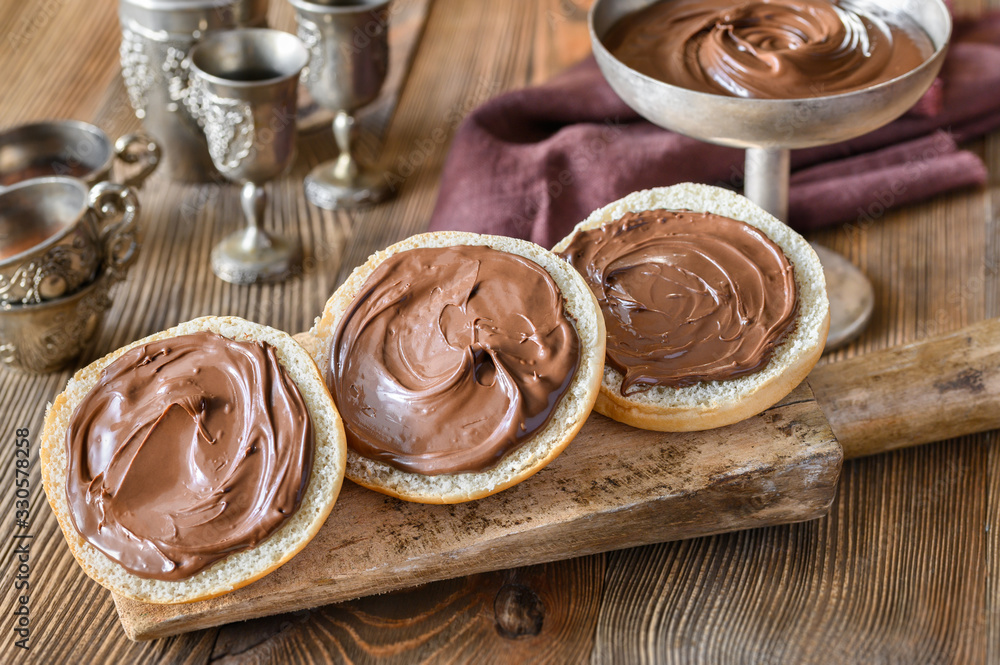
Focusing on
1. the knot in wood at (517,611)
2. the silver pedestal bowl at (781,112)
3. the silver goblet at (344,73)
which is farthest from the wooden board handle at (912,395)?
the silver goblet at (344,73)

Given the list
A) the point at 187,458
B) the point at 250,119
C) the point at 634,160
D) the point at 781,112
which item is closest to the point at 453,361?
the point at 187,458

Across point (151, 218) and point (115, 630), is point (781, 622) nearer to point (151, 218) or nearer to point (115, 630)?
point (115, 630)

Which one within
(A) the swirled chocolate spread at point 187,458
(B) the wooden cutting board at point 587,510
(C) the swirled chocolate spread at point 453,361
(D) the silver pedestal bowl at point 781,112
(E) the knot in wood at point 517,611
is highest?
(D) the silver pedestal bowl at point 781,112

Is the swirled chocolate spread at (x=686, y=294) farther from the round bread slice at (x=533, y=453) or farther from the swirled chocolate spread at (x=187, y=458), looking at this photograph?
the swirled chocolate spread at (x=187, y=458)

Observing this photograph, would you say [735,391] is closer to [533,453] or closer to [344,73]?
[533,453]

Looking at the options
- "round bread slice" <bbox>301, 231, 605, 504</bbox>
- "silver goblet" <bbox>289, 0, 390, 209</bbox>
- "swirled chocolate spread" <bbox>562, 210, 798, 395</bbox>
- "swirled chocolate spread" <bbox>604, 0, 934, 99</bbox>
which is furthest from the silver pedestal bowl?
"silver goblet" <bbox>289, 0, 390, 209</bbox>

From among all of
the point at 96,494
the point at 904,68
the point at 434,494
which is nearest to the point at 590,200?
the point at 904,68

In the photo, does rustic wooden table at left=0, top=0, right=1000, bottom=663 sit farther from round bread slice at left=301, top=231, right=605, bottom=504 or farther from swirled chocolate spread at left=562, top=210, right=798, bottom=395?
swirled chocolate spread at left=562, top=210, right=798, bottom=395
